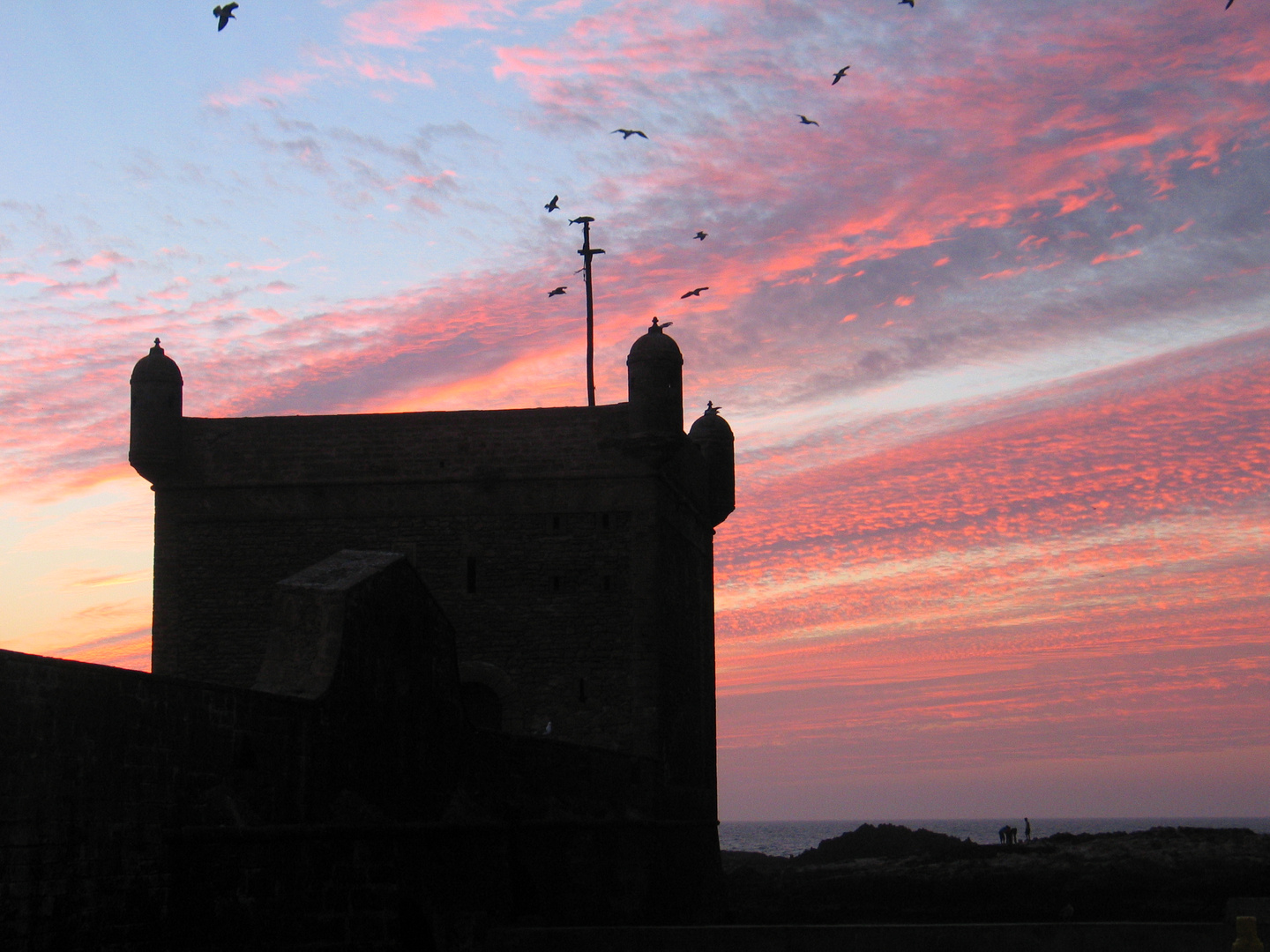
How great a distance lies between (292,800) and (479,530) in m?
9.39

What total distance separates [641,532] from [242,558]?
5549mm

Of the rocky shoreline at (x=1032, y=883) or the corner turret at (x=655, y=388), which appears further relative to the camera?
the rocky shoreline at (x=1032, y=883)

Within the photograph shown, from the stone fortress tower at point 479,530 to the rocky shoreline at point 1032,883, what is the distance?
6.25m

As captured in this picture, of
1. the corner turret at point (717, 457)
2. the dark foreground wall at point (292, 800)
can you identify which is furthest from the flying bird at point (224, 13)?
the corner turret at point (717, 457)

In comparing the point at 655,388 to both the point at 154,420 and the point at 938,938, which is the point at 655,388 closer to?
the point at 154,420

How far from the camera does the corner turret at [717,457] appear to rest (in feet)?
80.9

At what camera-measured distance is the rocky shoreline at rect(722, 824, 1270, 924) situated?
28.8 meters

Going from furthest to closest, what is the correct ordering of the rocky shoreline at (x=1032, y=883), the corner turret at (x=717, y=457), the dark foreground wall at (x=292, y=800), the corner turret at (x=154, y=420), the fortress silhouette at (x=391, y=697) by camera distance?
the rocky shoreline at (x=1032, y=883) < the corner turret at (x=717, y=457) < the corner turret at (x=154, y=420) < the fortress silhouette at (x=391, y=697) < the dark foreground wall at (x=292, y=800)

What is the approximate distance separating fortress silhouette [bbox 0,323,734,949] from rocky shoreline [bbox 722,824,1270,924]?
20.5 feet

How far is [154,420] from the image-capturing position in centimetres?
1984

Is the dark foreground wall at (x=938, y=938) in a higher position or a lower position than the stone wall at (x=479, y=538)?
lower

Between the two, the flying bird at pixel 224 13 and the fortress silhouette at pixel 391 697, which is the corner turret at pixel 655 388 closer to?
the fortress silhouette at pixel 391 697

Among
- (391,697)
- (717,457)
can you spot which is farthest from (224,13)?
(717,457)

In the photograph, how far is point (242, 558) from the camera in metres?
19.7
